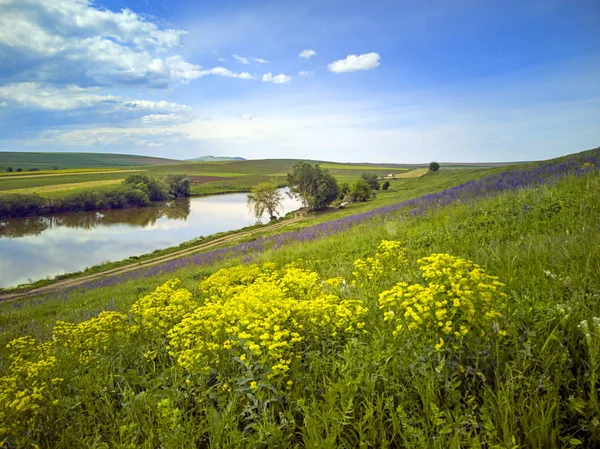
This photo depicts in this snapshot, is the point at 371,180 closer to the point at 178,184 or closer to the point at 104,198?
the point at 178,184

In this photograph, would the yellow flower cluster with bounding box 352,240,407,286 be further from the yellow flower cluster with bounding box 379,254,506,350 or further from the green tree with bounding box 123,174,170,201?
the green tree with bounding box 123,174,170,201

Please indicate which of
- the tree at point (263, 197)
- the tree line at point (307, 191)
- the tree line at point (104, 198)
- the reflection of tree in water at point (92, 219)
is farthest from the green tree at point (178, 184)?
the tree at point (263, 197)

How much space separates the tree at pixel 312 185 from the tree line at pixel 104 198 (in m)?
52.6

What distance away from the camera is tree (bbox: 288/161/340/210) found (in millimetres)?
66438

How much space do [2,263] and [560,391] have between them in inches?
2194

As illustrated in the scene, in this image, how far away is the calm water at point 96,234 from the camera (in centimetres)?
3962

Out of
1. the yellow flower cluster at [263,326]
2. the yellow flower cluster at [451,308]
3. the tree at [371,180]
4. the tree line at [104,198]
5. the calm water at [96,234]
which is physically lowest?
the calm water at [96,234]

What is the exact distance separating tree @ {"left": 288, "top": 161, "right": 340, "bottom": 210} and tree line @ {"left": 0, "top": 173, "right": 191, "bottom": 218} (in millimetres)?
52650

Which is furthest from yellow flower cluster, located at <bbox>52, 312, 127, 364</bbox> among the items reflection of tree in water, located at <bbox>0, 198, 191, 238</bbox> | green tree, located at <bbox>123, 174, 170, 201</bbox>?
green tree, located at <bbox>123, 174, 170, 201</bbox>

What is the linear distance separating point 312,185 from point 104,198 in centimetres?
6074

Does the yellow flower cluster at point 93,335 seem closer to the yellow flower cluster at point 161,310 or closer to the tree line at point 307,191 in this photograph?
the yellow flower cluster at point 161,310

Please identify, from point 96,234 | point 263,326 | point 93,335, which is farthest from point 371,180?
point 263,326

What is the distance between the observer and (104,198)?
86.7 meters

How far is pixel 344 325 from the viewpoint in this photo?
3428mm
